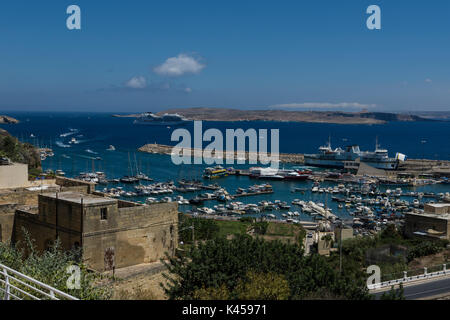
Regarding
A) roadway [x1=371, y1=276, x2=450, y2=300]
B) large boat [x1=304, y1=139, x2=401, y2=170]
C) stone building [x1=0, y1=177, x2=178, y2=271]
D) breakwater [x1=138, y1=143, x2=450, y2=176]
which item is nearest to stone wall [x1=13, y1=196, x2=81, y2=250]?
stone building [x1=0, y1=177, x2=178, y2=271]

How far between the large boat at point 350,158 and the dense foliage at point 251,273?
179ft

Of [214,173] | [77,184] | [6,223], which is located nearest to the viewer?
[6,223]

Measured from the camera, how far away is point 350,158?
6166cm

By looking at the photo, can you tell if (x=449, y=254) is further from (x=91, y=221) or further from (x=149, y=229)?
(x=91, y=221)

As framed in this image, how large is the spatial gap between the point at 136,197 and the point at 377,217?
58.8ft

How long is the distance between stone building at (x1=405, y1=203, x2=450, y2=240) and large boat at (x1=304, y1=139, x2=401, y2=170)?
3876cm

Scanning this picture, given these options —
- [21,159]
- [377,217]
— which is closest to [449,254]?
[377,217]

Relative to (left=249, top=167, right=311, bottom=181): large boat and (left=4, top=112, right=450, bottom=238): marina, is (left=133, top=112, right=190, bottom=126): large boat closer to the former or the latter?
(left=4, top=112, right=450, bottom=238): marina

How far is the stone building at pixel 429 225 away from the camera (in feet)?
63.1

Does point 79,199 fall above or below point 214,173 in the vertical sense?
above

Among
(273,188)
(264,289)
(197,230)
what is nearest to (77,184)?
(197,230)

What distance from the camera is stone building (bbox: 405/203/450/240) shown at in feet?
63.1

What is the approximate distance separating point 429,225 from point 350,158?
42477 millimetres

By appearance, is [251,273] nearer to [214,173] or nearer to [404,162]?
[214,173]
